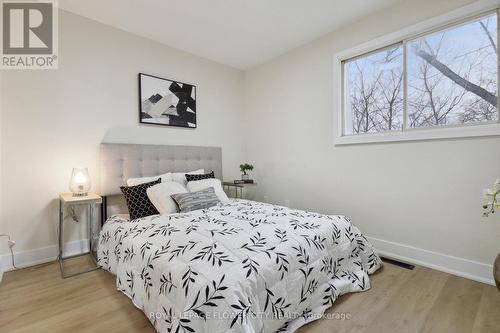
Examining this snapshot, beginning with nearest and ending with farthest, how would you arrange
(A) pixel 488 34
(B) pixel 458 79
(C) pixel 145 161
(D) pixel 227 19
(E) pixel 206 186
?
(A) pixel 488 34 < (B) pixel 458 79 < (D) pixel 227 19 < (E) pixel 206 186 < (C) pixel 145 161

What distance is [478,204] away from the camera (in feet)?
6.68

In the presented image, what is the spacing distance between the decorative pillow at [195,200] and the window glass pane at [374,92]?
1906mm

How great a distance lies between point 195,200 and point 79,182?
46.7 inches

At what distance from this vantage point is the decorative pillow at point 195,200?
240 centimetres

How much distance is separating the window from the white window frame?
0.03 ft

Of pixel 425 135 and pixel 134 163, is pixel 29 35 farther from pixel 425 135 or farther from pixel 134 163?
pixel 425 135

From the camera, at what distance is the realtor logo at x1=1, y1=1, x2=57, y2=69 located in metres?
2.25

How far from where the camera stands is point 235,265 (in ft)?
4.28

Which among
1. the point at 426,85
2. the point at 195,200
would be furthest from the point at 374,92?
the point at 195,200

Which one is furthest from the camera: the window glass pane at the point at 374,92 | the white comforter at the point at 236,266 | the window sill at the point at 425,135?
the window glass pane at the point at 374,92

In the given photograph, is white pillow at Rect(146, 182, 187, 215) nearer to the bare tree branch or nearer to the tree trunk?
the tree trunk

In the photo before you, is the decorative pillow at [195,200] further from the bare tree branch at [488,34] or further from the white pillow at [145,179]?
the bare tree branch at [488,34]

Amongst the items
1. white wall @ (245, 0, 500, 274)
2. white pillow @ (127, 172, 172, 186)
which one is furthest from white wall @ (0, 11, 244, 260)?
white wall @ (245, 0, 500, 274)

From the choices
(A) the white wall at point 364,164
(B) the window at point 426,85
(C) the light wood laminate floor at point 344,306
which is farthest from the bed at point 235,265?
(B) the window at point 426,85
